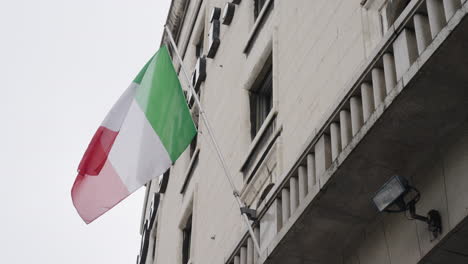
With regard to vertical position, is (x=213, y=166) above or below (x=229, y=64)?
below

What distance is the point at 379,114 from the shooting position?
30.4ft

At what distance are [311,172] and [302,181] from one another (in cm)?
25

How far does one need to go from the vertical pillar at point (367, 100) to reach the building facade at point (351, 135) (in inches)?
0.5

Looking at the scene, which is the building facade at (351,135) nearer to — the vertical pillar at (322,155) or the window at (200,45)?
the vertical pillar at (322,155)

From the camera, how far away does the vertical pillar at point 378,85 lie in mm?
9508

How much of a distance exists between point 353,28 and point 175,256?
10332 mm

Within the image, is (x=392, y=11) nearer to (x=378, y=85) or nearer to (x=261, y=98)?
(x=378, y=85)

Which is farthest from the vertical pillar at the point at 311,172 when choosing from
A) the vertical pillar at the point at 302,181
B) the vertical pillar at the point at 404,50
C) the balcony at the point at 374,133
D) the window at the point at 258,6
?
the window at the point at 258,6

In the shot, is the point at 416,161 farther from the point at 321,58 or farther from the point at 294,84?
the point at 294,84

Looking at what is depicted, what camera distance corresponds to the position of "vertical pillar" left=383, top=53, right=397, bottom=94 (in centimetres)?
943

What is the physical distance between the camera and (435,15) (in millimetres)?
9008

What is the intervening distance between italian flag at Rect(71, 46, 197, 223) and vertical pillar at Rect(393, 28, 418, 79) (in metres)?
7.07

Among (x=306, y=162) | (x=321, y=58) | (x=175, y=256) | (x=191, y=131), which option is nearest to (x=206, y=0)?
(x=175, y=256)

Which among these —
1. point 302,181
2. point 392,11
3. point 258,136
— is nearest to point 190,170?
point 258,136
